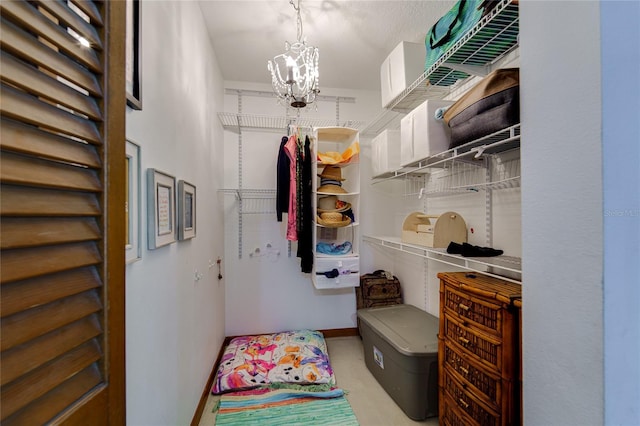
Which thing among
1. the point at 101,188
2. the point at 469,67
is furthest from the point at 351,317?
the point at 101,188

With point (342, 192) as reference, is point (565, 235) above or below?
below

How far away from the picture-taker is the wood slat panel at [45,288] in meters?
0.30

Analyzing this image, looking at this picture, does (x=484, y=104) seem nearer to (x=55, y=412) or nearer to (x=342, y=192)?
(x=342, y=192)

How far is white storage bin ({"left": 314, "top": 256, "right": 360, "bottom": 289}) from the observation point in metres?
2.14

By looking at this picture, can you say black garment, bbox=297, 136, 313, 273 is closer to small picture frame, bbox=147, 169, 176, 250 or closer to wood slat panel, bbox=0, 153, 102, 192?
small picture frame, bbox=147, 169, 176, 250

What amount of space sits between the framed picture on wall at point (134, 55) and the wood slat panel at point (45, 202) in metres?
0.59

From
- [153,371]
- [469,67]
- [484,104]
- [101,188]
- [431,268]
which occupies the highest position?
[469,67]

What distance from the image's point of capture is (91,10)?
0.41m

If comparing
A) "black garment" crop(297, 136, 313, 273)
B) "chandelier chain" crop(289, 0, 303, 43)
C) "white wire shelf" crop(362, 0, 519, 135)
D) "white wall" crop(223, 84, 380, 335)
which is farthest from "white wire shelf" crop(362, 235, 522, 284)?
"chandelier chain" crop(289, 0, 303, 43)

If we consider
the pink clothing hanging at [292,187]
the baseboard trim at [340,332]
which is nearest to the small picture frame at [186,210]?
the pink clothing hanging at [292,187]

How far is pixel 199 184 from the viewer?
66.8 inches

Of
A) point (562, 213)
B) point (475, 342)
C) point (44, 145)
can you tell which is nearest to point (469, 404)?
point (475, 342)

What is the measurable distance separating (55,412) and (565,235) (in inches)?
40.6

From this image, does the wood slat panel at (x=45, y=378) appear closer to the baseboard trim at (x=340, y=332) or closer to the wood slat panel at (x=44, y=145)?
the wood slat panel at (x=44, y=145)
